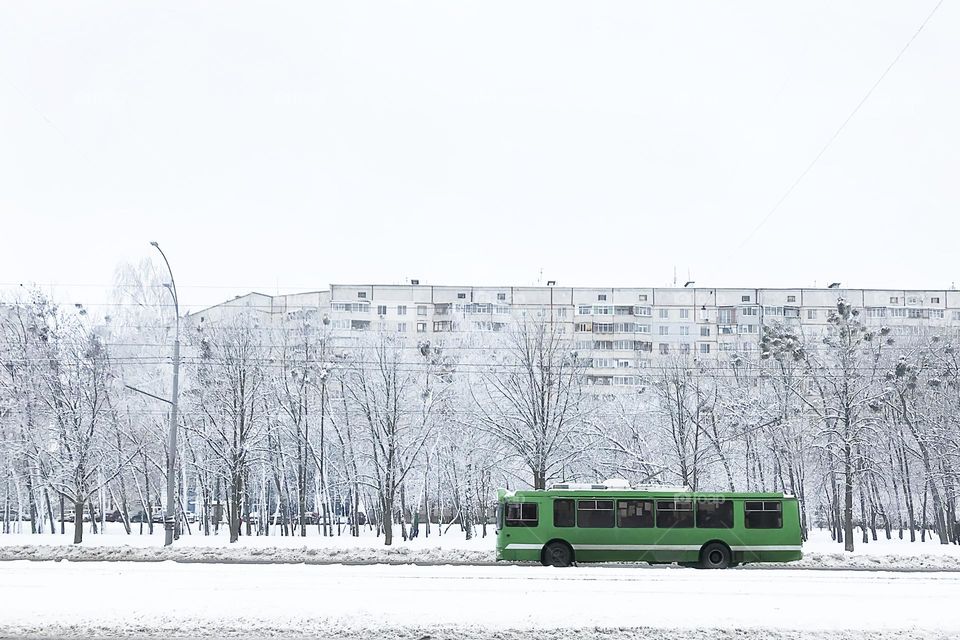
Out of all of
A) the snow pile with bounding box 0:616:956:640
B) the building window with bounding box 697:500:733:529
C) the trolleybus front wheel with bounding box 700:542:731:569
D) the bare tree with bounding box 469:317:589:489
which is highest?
the bare tree with bounding box 469:317:589:489

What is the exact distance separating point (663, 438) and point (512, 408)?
12.3m

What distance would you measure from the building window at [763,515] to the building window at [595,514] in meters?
4.57

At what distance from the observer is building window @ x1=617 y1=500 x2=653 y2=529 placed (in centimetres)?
3086

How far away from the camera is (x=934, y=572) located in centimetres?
2905

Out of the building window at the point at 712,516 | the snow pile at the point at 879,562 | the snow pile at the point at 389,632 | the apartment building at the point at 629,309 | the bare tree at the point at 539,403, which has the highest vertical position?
the apartment building at the point at 629,309

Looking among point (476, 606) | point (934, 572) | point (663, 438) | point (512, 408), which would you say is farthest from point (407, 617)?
point (663, 438)

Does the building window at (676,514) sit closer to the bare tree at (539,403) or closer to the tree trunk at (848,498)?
the bare tree at (539,403)

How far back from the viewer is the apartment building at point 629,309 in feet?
315

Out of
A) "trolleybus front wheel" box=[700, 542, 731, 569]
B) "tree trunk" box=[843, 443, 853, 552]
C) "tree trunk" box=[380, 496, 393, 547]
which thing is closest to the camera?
"trolleybus front wheel" box=[700, 542, 731, 569]

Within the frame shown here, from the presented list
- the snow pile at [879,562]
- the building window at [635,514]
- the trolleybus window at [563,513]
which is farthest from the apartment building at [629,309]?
the trolleybus window at [563,513]

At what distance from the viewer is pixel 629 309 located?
96.4 metres

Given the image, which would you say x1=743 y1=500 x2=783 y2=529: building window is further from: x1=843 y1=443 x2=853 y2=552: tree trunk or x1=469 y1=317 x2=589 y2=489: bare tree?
x1=469 y1=317 x2=589 y2=489: bare tree

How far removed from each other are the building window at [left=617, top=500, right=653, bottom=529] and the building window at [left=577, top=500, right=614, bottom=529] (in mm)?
343

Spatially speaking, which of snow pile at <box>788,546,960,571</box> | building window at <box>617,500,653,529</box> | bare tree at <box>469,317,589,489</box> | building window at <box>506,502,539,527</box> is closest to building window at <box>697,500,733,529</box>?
building window at <box>617,500,653,529</box>
